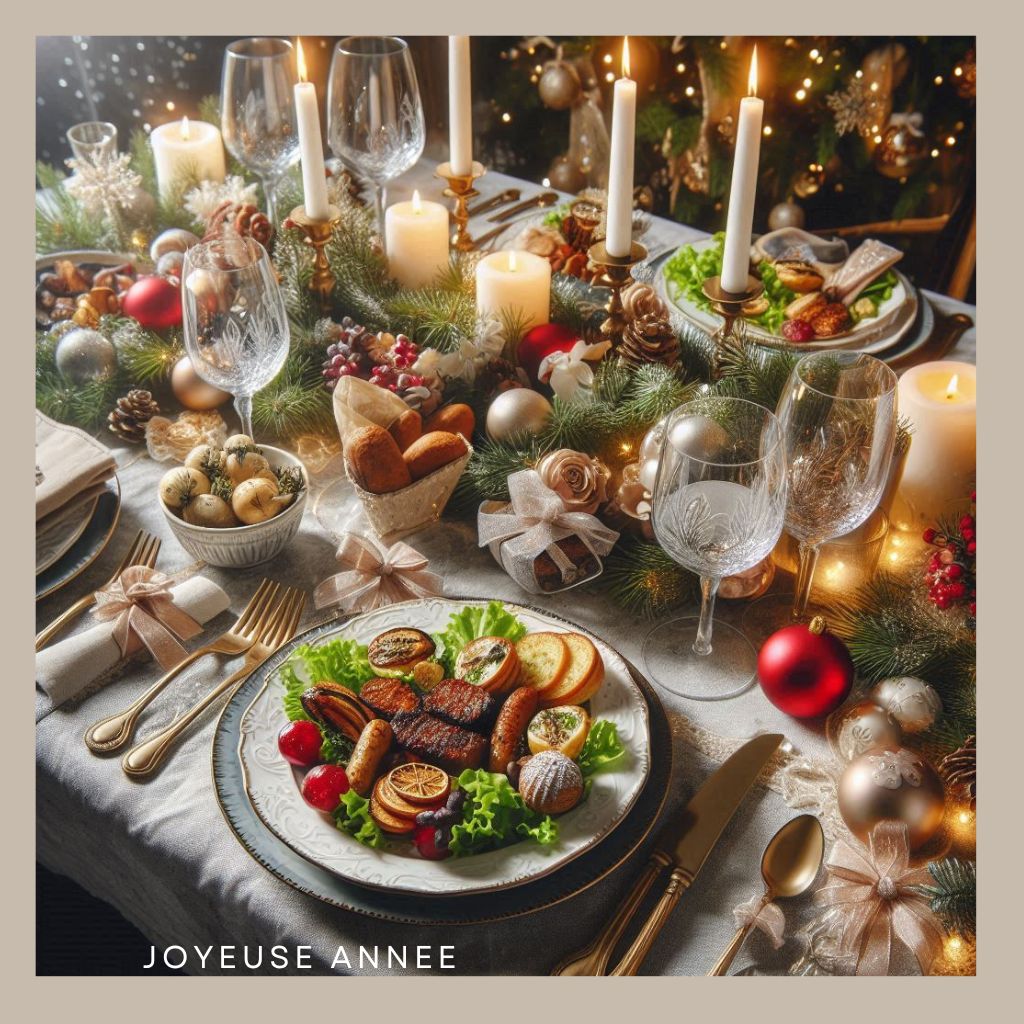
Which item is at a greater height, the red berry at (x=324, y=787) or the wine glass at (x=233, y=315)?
the wine glass at (x=233, y=315)

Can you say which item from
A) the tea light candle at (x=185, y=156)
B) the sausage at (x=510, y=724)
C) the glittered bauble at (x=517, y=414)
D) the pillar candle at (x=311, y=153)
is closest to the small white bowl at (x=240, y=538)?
the glittered bauble at (x=517, y=414)

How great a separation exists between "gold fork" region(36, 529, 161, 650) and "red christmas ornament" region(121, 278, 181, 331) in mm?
380

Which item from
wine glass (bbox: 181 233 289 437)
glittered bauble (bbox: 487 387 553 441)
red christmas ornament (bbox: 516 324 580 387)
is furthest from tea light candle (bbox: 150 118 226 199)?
glittered bauble (bbox: 487 387 553 441)

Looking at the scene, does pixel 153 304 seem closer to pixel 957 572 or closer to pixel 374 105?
pixel 374 105

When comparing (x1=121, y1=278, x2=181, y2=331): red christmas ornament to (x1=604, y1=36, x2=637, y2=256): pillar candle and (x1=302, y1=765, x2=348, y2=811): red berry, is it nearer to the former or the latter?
(x1=604, y1=36, x2=637, y2=256): pillar candle

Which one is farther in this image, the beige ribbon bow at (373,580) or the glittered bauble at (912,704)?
the beige ribbon bow at (373,580)

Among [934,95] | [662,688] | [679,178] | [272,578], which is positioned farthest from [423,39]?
[662,688]

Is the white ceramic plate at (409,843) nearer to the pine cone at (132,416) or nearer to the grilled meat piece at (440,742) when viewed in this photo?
the grilled meat piece at (440,742)

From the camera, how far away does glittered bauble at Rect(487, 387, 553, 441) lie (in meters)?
1.27

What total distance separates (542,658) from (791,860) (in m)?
0.28

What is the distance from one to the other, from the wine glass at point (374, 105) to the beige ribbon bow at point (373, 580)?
721mm

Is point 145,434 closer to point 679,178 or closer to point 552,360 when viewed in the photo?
point 552,360

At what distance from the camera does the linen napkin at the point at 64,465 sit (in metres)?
1.21

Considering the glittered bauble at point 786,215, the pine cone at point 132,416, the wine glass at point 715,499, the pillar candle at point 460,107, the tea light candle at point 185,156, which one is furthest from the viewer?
the glittered bauble at point 786,215
